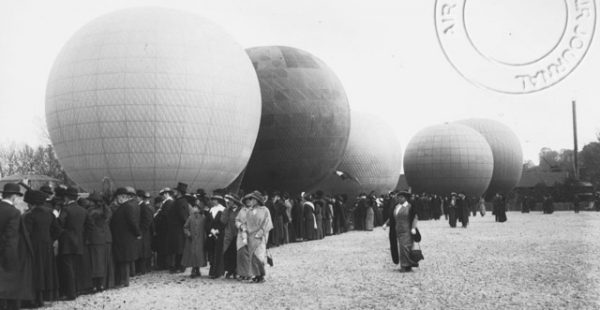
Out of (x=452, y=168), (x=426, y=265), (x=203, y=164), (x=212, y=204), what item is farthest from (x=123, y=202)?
(x=452, y=168)

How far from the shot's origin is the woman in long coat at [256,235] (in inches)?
404

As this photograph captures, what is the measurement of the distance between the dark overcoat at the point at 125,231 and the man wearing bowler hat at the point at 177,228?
154 cm

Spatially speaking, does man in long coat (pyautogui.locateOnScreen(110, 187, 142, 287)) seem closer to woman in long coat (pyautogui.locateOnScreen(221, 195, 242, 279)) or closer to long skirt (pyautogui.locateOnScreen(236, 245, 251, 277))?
woman in long coat (pyautogui.locateOnScreen(221, 195, 242, 279))

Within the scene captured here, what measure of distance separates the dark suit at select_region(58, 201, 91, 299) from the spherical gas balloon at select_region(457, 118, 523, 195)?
45.9 meters

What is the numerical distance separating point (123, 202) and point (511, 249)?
351 inches

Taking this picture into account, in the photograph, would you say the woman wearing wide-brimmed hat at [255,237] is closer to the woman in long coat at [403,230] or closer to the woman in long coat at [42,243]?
the woman in long coat at [403,230]

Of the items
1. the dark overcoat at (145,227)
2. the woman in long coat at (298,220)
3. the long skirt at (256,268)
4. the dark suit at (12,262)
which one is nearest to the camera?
the dark suit at (12,262)

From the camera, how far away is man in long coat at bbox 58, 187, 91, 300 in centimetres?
888

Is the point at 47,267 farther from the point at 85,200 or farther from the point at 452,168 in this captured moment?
the point at 452,168

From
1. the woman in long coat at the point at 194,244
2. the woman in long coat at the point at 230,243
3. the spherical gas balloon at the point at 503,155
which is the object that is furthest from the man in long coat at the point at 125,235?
the spherical gas balloon at the point at 503,155

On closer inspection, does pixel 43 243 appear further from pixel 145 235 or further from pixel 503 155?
pixel 503 155

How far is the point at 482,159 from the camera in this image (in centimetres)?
4256

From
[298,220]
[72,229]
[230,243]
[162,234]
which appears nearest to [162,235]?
[162,234]

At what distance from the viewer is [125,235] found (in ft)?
33.6
